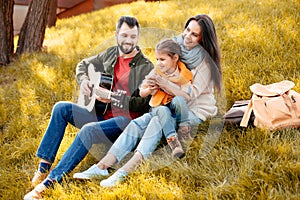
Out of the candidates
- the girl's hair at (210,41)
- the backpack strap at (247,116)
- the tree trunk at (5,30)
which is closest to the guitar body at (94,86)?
the girl's hair at (210,41)

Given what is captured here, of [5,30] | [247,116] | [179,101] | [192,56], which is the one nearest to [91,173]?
[179,101]

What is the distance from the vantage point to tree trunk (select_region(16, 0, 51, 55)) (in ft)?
19.1

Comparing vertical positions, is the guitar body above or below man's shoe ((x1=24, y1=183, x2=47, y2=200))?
above

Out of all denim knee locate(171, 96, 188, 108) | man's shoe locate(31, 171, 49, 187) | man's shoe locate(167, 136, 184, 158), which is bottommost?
man's shoe locate(31, 171, 49, 187)

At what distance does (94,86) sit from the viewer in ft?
10.2

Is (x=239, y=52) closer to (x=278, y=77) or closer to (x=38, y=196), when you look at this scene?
(x=278, y=77)

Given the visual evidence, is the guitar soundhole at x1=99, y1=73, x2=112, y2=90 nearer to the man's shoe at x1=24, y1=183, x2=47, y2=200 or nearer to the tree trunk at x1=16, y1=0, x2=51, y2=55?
the man's shoe at x1=24, y1=183, x2=47, y2=200

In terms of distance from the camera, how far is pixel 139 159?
2.74 m

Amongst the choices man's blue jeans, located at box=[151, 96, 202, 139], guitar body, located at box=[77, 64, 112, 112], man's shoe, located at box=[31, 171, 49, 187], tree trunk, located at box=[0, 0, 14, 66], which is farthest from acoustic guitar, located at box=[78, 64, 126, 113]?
tree trunk, located at box=[0, 0, 14, 66]

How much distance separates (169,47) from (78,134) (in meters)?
0.86

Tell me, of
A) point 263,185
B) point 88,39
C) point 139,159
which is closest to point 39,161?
point 139,159

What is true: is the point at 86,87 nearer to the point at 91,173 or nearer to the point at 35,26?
the point at 91,173

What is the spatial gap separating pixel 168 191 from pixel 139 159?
0.36 metres

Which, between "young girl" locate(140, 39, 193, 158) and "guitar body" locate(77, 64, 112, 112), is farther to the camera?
"guitar body" locate(77, 64, 112, 112)
